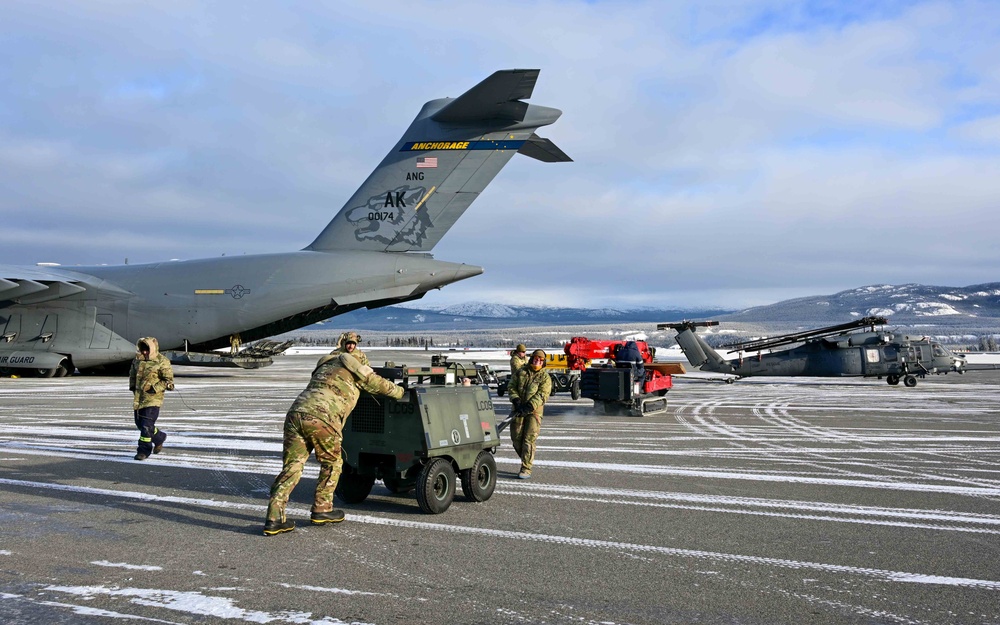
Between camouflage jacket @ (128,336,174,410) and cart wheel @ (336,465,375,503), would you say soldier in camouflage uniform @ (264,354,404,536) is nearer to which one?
cart wheel @ (336,465,375,503)

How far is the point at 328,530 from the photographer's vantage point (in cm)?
692

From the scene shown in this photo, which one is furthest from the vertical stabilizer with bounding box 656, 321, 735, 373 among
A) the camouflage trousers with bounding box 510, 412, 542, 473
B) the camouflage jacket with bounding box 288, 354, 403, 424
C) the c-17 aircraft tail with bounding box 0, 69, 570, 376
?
the camouflage jacket with bounding box 288, 354, 403, 424

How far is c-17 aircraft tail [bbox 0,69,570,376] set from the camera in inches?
909

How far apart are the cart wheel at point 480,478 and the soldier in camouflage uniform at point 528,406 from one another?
1306 mm

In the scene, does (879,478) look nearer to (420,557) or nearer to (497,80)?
(420,557)

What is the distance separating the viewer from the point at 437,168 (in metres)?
24.3

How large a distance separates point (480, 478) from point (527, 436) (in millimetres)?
1564

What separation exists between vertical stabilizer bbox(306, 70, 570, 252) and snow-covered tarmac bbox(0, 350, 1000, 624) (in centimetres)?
1168

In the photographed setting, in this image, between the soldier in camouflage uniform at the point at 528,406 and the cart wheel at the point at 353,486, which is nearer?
the cart wheel at the point at 353,486

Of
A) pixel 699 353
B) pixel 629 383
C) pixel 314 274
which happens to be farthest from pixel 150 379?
pixel 699 353

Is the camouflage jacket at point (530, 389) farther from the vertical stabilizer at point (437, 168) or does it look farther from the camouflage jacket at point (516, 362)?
the vertical stabilizer at point (437, 168)

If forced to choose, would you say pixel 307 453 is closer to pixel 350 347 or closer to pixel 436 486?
pixel 350 347

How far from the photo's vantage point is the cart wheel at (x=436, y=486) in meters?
7.45

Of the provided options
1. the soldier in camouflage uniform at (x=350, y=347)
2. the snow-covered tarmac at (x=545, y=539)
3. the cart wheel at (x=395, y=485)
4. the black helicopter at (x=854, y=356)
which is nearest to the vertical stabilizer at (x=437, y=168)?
the black helicopter at (x=854, y=356)
